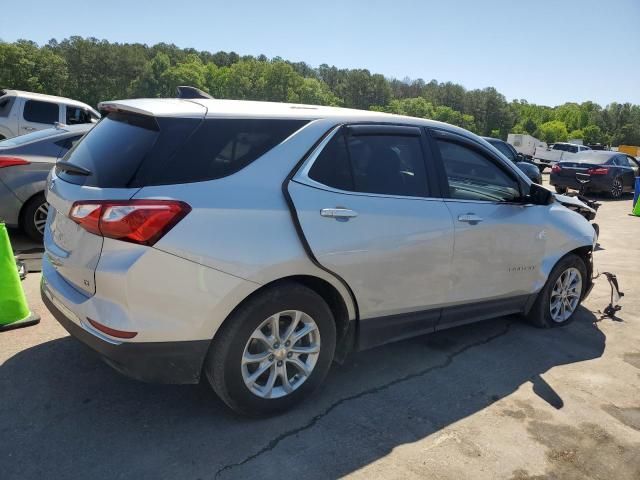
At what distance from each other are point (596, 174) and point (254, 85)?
11631 cm

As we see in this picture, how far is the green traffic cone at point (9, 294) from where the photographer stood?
4012 millimetres

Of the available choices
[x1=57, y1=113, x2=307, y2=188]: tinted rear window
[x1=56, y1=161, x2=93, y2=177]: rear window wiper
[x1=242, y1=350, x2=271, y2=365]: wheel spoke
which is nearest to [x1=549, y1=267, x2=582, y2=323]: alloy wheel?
[x1=242, y1=350, x2=271, y2=365]: wheel spoke

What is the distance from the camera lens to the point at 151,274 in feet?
8.36

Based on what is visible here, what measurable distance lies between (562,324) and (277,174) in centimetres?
357

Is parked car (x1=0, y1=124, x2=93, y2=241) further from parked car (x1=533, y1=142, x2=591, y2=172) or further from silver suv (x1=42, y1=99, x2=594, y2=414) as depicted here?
parked car (x1=533, y1=142, x2=591, y2=172)

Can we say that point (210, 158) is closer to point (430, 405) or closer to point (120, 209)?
point (120, 209)

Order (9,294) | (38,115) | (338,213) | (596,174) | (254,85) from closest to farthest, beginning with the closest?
(338,213) → (9,294) → (38,115) → (596,174) → (254,85)

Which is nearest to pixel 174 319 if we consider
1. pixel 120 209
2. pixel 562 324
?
pixel 120 209

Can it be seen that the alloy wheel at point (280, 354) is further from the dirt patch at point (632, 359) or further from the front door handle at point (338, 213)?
the dirt patch at point (632, 359)

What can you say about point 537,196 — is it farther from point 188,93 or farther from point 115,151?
point 115,151

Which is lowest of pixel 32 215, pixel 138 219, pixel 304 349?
pixel 32 215

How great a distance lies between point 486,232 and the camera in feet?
13.0

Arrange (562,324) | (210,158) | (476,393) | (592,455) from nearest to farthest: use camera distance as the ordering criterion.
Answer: (210,158) → (592,455) → (476,393) → (562,324)

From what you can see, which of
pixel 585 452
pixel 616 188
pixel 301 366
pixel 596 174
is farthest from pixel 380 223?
pixel 616 188
